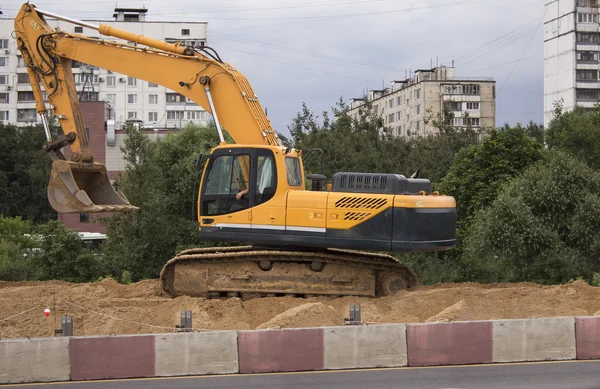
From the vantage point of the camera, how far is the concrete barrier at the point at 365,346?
13.0 meters

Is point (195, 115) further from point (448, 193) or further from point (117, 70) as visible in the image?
point (117, 70)

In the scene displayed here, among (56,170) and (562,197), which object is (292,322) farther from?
(562,197)

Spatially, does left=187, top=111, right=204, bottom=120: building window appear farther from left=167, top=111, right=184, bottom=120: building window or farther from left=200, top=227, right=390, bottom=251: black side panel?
left=200, top=227, right=390, bottom=251: black side panel

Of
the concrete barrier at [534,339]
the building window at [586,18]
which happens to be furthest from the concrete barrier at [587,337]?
the building window at [586,18]

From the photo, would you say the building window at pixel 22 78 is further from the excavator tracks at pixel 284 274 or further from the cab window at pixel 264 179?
the cab window at pixel 264 179

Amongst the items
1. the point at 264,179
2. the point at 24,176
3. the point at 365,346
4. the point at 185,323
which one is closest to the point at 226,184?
the point at 264,179

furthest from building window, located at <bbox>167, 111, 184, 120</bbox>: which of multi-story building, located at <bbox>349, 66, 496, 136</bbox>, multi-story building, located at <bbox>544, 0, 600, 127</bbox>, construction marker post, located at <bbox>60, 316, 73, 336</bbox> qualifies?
construction marker post, located at <bbox>60, 316, 73, 336</bbox>

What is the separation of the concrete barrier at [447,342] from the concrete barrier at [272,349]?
1500mm

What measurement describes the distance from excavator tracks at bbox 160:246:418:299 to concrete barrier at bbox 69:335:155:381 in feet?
19.7

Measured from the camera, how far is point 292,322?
1491 cm

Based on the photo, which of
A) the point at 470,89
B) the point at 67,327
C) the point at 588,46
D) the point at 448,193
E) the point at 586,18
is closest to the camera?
the point at 67,327

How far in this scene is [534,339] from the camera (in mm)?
13562

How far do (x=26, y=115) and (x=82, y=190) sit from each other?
7817cm

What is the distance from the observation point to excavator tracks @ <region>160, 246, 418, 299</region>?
18516 millimetres
